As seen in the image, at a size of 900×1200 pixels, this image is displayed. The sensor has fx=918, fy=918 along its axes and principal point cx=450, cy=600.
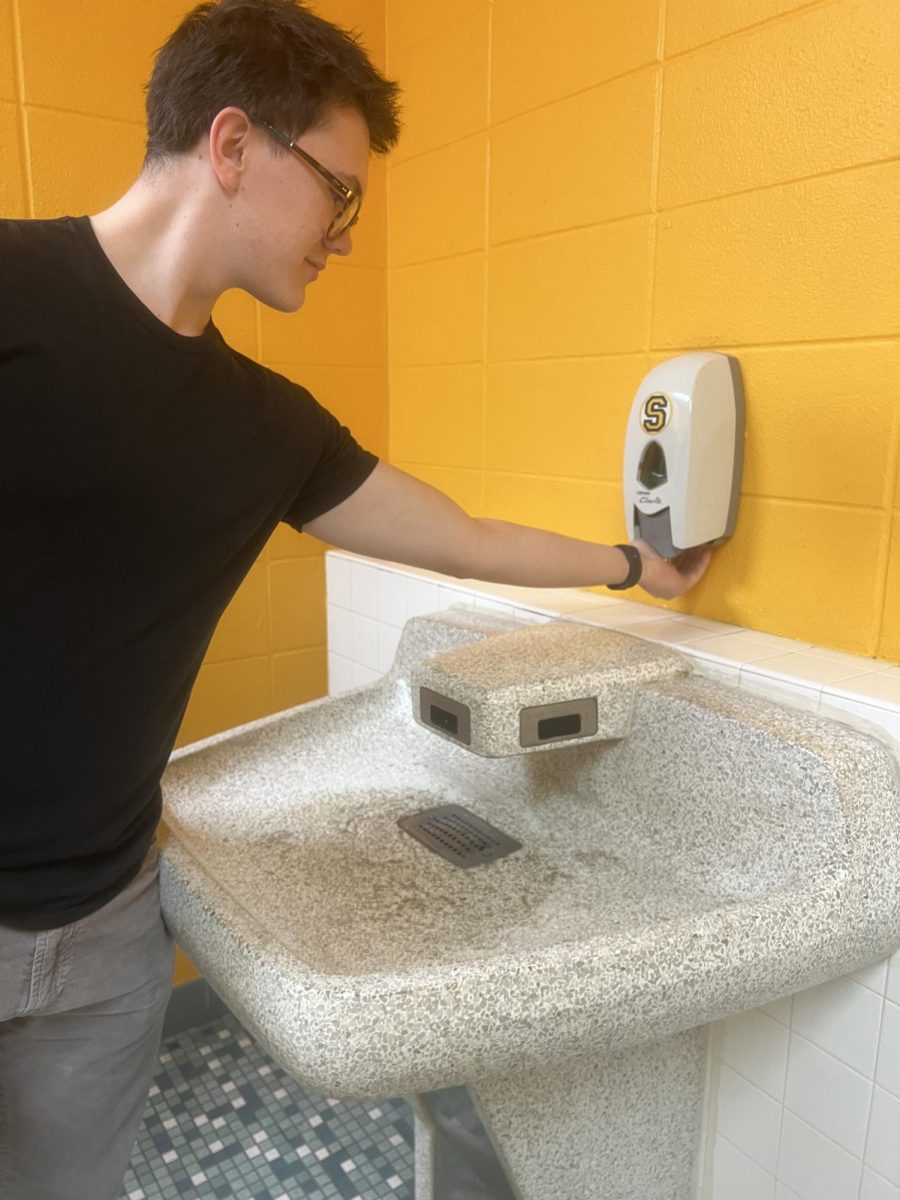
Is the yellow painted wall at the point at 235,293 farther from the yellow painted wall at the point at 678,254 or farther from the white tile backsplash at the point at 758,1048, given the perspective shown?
the white tile backsplash at the point at 758,1048

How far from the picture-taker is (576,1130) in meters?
1.24

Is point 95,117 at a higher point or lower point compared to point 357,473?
higher

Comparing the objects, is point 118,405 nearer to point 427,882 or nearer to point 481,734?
point 481,734

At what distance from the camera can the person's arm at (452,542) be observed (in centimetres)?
131

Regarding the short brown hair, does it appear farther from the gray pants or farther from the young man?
the gray pants

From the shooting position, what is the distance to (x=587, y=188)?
63.8 inches

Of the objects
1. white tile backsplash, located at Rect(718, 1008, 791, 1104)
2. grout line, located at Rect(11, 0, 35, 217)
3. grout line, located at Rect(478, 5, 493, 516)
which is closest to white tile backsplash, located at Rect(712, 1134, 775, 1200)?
white tile backsplash, located at Rect(718, 1008, 791, 1104)

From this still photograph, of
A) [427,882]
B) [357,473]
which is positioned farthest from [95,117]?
[427,882]

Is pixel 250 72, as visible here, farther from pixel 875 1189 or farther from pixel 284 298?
pixel 875 1189

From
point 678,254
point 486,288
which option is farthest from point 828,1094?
point 486,288

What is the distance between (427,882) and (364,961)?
7.9 inches

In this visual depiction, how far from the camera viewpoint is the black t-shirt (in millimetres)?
967

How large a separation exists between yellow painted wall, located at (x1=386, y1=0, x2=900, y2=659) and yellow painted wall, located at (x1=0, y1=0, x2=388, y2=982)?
0.22 metres

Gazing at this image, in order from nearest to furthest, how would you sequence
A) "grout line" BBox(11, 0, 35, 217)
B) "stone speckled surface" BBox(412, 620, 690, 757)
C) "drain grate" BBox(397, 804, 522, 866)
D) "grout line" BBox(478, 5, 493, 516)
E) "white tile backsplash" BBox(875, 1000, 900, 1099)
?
"white tile backsplash" BBox(875, 1000, 900, 1099)
"stone speckled surface" BBox(412, 620, 690, 757)
"drain grate" BBox(397, 804, 522, 866)
"grout line" BBox(11, 0, 35, 217)
"grout line" BBox(478, 5, 493, 516)
